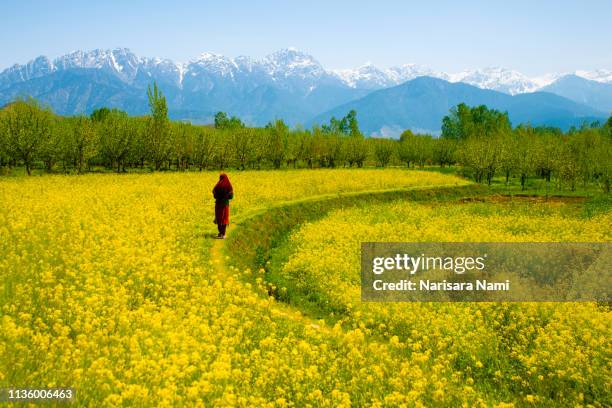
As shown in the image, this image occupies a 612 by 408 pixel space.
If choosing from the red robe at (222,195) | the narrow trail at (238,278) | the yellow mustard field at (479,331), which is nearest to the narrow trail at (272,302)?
the narrow trail at (238,278)

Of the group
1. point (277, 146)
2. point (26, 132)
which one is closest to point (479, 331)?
point (26, 132)

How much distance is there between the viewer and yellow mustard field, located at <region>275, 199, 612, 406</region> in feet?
32.6

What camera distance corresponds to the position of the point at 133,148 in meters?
60.7

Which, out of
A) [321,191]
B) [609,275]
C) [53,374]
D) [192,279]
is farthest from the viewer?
[321,191]

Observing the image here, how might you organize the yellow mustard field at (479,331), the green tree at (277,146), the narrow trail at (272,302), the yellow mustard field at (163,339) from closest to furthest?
the yellow mustard field at (163,339)
the yellow mustard field at (479,331)
the narrow trail at (272,302)
the green tree at (277,146)

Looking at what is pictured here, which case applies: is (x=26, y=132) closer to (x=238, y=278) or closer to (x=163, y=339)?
(x=238, y=278)

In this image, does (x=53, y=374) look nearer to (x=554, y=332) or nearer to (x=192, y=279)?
(x=192, y=279)

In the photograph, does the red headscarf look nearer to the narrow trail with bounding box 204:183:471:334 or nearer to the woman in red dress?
the woman in red dress

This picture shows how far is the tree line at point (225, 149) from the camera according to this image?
162 ft

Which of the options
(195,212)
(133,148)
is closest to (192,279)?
(195,212)

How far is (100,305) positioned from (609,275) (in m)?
18.1

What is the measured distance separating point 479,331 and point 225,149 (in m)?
66.5

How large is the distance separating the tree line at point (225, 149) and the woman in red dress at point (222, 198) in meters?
38.0

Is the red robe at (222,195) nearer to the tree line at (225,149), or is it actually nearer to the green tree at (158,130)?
the tree line at (225,149)
